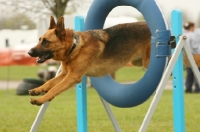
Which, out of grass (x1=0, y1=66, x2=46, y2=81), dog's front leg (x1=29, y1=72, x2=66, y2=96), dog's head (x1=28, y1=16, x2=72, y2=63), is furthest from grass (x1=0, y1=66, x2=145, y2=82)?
dog's head (x1=28, y1=16, x2=72, y2=63)

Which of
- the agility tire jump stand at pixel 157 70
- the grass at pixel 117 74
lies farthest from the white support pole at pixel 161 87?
the grass at pixel 117 74

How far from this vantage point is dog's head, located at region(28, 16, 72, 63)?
6.60 m

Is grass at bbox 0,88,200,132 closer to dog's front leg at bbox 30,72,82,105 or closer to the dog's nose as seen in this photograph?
dog's front leg at bbox 30,72,82,105

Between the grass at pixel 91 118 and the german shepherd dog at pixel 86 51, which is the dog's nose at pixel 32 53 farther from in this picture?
the grass at pixel 91 118

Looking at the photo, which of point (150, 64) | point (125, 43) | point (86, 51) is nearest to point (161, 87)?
point (150, 64)

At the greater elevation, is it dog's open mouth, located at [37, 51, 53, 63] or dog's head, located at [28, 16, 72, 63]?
dog's head, located at [28, 16, 72, 63]

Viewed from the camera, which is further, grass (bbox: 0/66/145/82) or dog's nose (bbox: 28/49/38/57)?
grass (bbox: 0/66/145/82)

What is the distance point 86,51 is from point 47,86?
0.71m

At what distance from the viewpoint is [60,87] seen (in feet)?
21.2

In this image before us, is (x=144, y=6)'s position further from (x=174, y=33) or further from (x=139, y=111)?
(x=139, y=111)

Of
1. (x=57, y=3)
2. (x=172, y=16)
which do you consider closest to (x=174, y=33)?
(x=172, y=16)

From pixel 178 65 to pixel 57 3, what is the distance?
15747 millimetres

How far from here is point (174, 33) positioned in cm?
625

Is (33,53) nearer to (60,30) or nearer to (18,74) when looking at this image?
(60,30)
